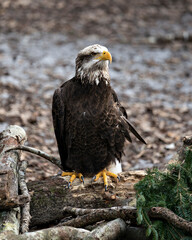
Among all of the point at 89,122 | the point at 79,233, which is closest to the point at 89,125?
the point at 89,122

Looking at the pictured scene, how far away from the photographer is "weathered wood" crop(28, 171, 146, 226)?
10.6 ft

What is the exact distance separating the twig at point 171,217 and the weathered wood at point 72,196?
0.59m

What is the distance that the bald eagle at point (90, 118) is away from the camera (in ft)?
12.4

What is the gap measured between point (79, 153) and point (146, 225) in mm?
1553

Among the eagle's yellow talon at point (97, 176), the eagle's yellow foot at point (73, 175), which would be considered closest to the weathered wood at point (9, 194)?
the eagle's yellow foot at point (73, 175)

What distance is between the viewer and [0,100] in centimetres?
711

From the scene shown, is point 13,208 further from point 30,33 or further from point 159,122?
point 30,33

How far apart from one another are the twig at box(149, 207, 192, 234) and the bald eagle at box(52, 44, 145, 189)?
1.24 m

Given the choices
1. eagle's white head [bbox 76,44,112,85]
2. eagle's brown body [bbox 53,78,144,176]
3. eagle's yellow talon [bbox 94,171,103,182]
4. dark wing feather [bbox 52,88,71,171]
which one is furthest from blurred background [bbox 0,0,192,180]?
eagle's white head [bbox 76,44,112,85]

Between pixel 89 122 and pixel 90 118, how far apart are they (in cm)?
4

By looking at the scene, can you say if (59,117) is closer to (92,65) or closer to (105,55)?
(92,65)

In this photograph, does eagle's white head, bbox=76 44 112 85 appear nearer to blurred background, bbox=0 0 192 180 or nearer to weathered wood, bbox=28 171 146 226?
weathered wood, bbox=28 171 146 226

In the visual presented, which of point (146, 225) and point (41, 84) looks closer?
point (146, 225)

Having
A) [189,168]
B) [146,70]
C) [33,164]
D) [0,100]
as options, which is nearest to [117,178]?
[189,168]
